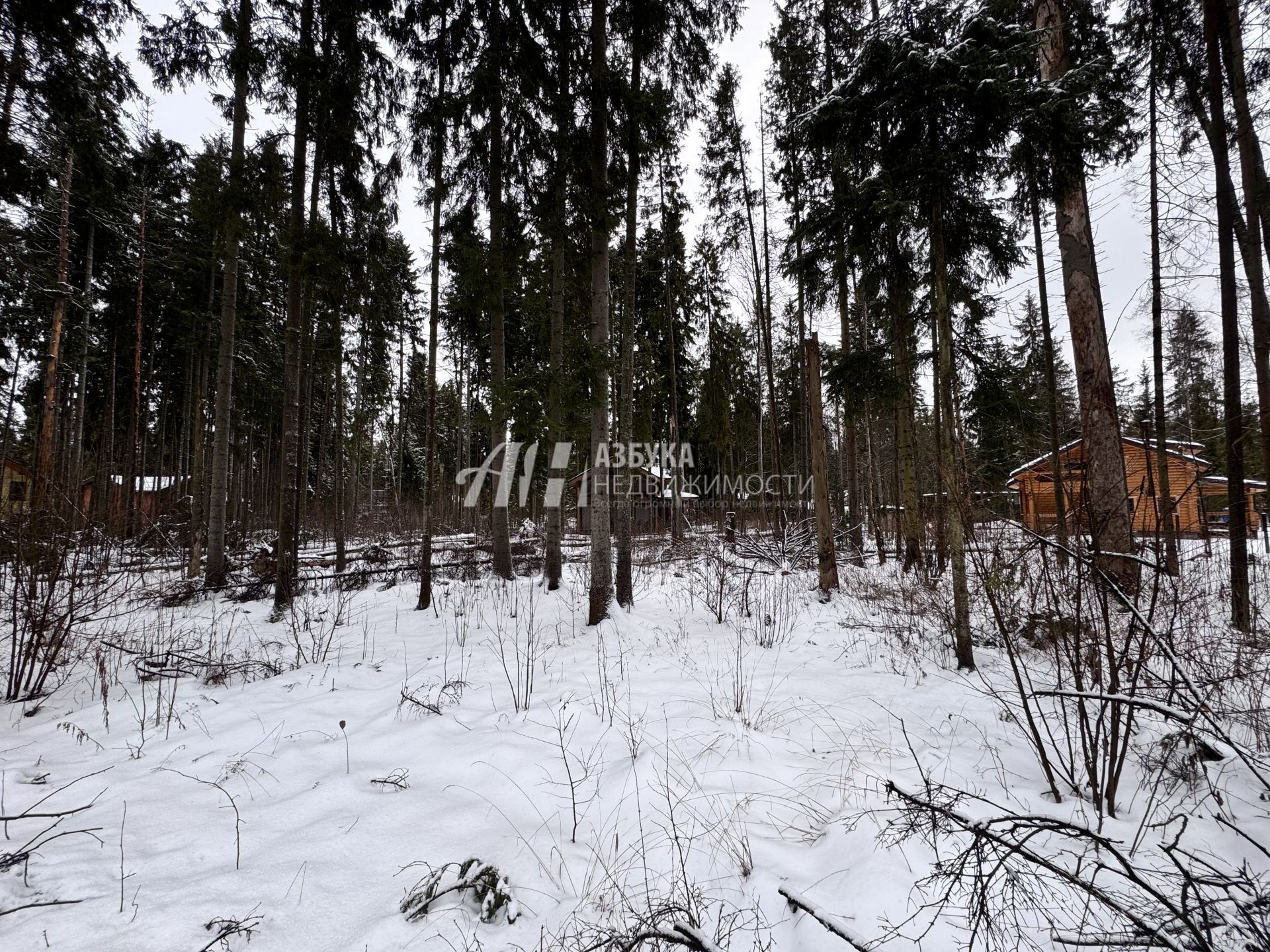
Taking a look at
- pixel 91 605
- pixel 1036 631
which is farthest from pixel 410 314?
pixel 1036 631

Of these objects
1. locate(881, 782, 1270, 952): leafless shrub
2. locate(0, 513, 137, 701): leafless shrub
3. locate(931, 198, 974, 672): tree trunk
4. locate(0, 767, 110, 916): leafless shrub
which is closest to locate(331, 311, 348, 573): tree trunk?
locate(0, 513, 137, 701): leafless shrub

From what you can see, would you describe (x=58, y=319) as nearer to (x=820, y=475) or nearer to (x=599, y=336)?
(x=599, y=336)

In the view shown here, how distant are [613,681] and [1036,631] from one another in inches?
173

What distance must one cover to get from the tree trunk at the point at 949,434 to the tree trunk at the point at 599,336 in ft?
12.4

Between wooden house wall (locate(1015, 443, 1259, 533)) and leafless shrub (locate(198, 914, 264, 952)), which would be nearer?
leafless shrub (locate(198, 914, 264, 952))

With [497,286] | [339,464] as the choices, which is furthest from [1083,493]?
[339,464]

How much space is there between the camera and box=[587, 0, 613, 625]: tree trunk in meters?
6.43

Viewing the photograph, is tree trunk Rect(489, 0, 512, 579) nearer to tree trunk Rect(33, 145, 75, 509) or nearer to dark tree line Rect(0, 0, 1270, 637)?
dark tree line Rect(0, 0, 1270, 637)

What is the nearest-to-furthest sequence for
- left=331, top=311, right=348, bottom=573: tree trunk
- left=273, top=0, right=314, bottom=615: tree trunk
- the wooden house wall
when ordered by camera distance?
the wooden house wall → left=273, top=0, right=314, bottom=615: tree trunk → left=331, top=311, right=348, bottom=573: tree trunk

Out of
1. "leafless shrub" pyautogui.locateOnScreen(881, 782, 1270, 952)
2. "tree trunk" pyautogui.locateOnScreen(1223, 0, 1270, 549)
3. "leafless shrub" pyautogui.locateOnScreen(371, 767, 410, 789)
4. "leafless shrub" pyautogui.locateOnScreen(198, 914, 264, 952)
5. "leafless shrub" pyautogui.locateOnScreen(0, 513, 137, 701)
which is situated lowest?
"leafless shrub" pyautogui.locateOnScreen(371, 767, 410, 789)

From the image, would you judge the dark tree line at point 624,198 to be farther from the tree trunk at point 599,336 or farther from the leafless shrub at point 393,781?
the leafless shrub at point 393,781

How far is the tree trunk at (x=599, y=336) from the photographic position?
253 inches

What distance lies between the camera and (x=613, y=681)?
428 cm

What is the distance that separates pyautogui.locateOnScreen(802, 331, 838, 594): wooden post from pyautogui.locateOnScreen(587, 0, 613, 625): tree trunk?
347 cm
